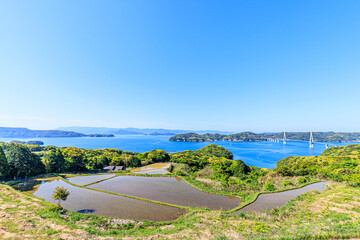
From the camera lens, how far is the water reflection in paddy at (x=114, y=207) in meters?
12.9

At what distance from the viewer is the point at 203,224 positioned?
1065 cm

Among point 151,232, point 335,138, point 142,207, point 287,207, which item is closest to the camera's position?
point 151,232

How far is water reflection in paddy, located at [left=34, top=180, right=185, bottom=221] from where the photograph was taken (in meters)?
12.9

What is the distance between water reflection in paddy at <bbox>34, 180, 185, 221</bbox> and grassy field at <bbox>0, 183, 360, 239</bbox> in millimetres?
1358

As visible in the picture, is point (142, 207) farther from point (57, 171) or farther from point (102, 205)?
point (57, 171)

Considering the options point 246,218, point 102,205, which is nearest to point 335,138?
point 246,218

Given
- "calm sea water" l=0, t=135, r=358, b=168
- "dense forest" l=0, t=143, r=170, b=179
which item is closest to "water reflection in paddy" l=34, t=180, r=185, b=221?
"dense forest" l=0, t=143, r=170, b=179

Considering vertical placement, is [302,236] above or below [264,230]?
above

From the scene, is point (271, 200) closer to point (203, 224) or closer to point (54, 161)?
point (203, 224)

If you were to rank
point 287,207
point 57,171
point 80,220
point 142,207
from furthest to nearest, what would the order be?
point 57,171, point 142,207, point 287,207, point 80,220

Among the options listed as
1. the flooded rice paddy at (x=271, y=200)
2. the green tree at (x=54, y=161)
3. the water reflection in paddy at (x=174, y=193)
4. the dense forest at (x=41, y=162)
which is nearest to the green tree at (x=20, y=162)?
the dense forest at (x=41, y=162)

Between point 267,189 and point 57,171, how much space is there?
43613 millimetres

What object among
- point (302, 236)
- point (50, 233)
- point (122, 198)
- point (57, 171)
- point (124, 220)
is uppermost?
point (302, 236)

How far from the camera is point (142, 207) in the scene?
14.7 meters
